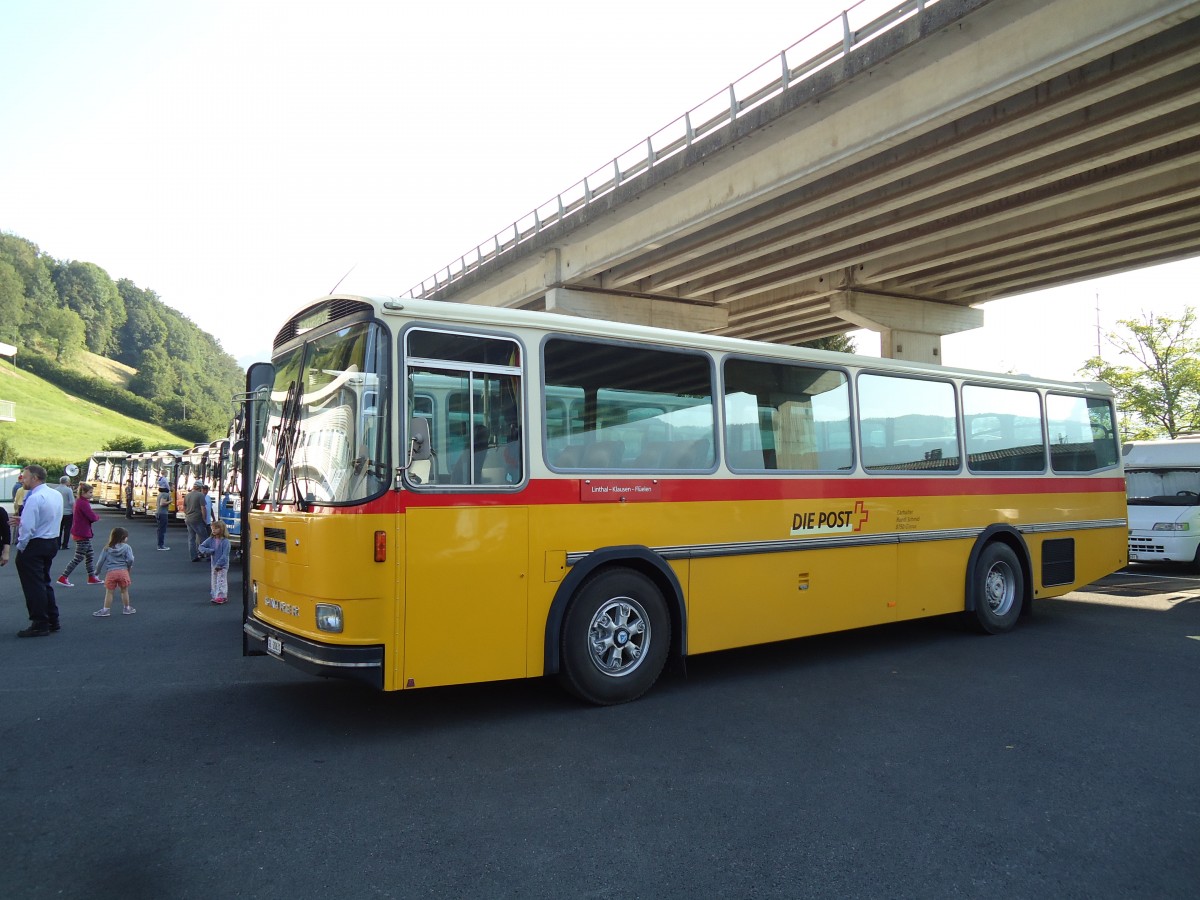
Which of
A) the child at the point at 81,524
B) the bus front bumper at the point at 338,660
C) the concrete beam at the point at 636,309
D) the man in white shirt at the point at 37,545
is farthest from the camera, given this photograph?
the concrete beam at the point at 636,309

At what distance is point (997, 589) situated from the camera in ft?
32.8

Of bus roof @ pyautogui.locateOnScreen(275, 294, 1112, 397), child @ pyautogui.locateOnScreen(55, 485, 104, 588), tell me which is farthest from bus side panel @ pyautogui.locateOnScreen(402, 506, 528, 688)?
child @ pyautogui.locateOnScreen(55, 485, 104, 588)

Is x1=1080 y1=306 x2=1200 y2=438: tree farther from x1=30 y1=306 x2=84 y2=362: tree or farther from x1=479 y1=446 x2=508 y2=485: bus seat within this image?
x1=30 y1=306 x2=84 y2=362: tree

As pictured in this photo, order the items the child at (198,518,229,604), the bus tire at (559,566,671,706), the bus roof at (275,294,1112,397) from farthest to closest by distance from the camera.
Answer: the child at (198,518,229,604) < the bus tire at (559,566,671,706) < the bus roof at (275,294,1112,397)

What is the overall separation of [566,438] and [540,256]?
22036 mm

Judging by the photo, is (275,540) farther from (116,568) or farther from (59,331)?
(59,331)

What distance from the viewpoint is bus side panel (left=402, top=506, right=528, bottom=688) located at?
223 inches

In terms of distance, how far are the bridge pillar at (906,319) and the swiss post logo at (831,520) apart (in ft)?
59.5

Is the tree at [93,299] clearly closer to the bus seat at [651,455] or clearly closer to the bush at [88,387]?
the bush at [88,387]

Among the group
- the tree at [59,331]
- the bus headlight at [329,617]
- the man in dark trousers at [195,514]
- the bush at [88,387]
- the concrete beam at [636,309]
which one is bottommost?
the bus headlight at [329,617]

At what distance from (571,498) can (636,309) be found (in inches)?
889

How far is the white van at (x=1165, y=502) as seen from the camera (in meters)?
15.2

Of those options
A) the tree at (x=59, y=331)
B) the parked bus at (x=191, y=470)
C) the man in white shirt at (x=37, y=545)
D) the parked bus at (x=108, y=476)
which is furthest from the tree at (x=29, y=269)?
the man in white shirt at (x=37, y=545)

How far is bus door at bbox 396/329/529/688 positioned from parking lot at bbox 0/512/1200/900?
57 centimetres
